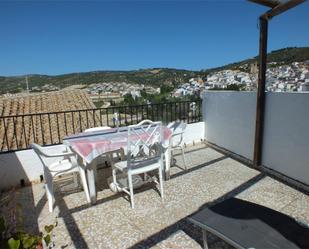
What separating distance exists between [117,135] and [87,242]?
1387 mm

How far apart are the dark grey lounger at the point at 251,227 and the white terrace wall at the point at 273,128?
185 centimetres

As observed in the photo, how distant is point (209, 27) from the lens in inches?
487

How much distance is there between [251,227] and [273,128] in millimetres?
2489

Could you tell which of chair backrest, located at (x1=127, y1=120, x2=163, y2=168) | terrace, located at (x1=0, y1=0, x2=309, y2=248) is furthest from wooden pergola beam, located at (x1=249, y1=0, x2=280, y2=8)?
chair backrest, located at (x1=127, y1=120, x2=163, y2=168)

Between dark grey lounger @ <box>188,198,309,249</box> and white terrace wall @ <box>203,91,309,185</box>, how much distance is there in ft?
6.06

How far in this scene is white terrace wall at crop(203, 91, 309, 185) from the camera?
132 inches

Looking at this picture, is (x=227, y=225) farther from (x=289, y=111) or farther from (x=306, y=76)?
(x=306, y=76)

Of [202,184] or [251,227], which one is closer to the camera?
[251,227]

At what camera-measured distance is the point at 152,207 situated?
2883 millimetres

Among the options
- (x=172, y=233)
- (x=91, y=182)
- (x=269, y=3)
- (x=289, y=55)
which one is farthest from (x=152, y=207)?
(x=289, y=55)

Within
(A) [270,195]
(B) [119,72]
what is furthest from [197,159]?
(B) [119,72]

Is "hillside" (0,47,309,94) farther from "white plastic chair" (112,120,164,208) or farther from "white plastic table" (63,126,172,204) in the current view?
"white plastic table" (63,126,172,204)

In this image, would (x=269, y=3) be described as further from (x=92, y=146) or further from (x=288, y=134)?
(x=92, y=146)

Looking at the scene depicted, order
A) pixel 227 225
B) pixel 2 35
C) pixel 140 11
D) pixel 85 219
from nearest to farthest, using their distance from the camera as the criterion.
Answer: pixel 227 225
pixel 85 219
pixel 2 35
pixel 140 11
